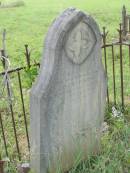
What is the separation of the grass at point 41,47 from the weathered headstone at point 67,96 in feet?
0.61

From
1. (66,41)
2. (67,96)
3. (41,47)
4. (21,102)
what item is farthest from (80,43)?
(41,47)

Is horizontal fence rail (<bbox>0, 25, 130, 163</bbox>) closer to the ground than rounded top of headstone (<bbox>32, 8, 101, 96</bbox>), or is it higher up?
closer to the ground

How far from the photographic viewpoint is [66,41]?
3.20 metres

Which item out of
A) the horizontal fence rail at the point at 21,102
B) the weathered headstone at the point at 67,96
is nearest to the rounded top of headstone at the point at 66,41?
the weathered headstone at the point at 67,96

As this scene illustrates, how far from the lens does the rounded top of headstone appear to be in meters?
3.16

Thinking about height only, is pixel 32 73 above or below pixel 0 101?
above

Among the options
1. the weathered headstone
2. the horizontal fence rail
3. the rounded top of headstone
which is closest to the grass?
the horizontal fence rail

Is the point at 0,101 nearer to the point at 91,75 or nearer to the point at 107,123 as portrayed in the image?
the point at 107,123

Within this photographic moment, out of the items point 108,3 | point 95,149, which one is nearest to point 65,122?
point 95,149

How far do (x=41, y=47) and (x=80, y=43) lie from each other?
17.4 feet

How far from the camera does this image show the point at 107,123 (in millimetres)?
4594

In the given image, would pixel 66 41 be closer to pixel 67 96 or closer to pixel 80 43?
pixel 80 43

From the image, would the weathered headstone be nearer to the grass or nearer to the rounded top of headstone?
the rounded top of headstone

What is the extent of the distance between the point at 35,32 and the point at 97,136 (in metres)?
7.00
